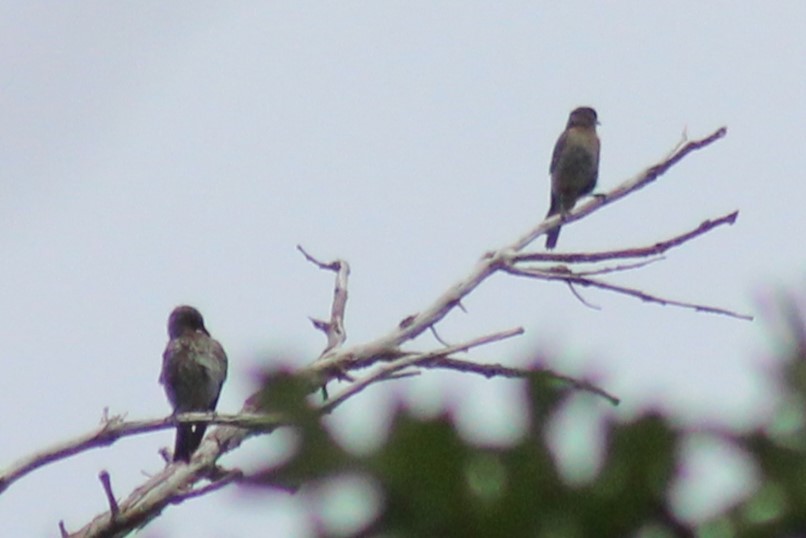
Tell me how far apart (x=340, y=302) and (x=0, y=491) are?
2.94 meters

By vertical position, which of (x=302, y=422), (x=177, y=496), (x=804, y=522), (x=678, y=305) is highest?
(x=302, y=422)

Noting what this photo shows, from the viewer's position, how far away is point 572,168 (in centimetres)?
1246

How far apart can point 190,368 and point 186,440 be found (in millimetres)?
2088

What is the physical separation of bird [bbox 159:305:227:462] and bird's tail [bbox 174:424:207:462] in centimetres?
145

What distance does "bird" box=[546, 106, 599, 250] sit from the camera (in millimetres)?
12398

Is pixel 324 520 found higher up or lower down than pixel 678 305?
higher up

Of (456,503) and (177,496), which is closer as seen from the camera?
(456,503)

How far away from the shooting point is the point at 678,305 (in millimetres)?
6957

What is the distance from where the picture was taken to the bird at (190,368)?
30.7ft

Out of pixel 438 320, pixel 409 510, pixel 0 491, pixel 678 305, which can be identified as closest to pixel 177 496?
pixel 0 491

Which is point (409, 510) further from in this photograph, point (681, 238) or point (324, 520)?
point (681, 238)

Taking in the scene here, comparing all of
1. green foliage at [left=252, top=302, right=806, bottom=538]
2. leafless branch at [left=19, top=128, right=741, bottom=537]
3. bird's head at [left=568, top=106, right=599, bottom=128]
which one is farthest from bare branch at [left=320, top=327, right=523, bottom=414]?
bird's head at [left=568, top=106, right=599, bottom=128]

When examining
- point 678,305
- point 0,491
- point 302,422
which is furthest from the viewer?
point 678,305

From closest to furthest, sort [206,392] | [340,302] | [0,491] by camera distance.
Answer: [0,491] → [340,302] → [206,392]
